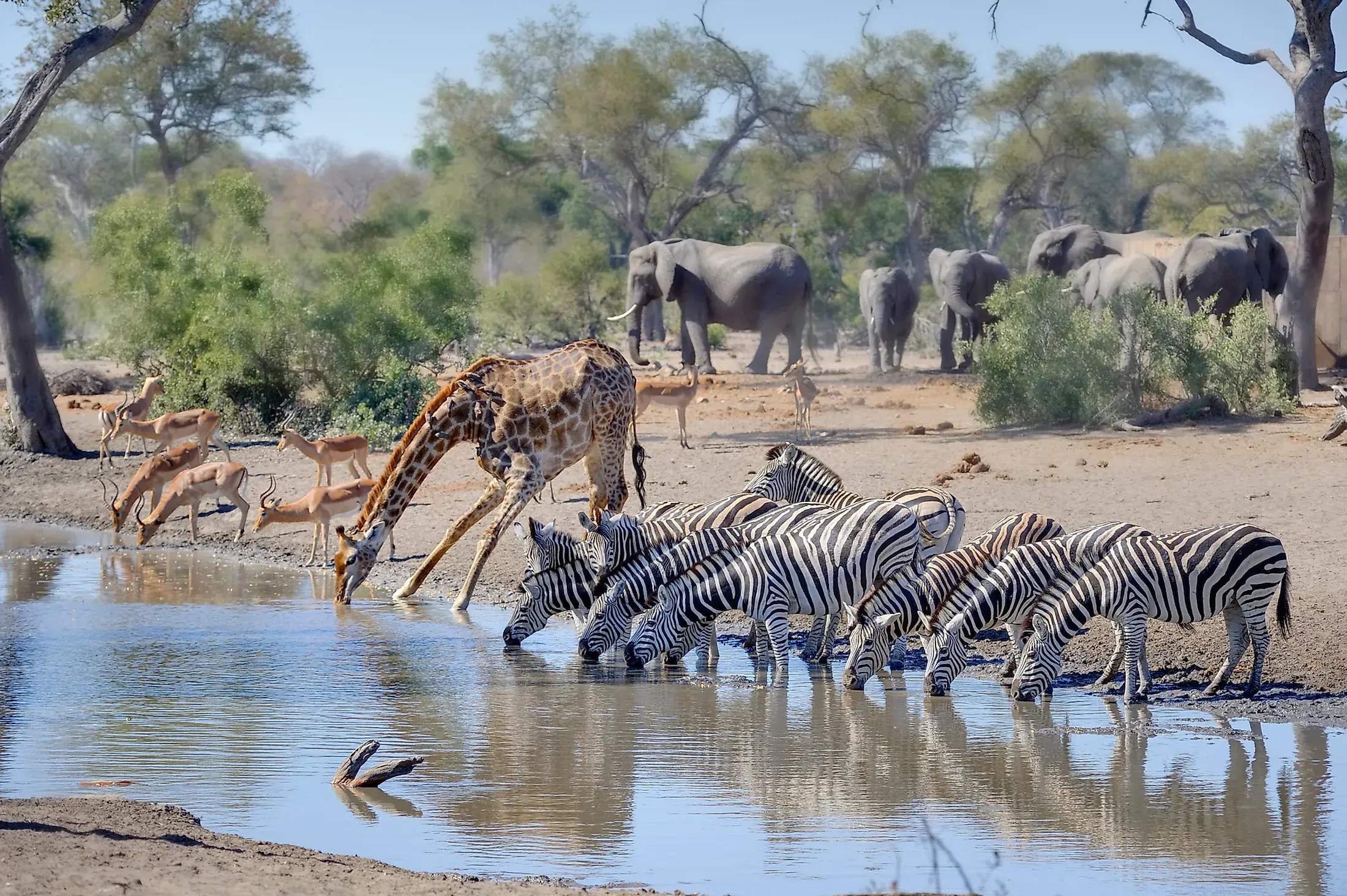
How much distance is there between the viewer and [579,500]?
15828 mm

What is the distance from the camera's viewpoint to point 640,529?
10.9 meters

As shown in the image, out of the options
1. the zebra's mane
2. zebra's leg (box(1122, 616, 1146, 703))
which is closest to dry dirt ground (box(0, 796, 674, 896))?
zebra's leg (box(1122, 616, 1146, 703))

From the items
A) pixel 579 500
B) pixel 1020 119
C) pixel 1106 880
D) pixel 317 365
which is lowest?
pixel 1106 880

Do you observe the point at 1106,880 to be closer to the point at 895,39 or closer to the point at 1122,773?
the point at 1122,773

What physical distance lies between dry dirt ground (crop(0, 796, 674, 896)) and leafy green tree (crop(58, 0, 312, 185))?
38.4m

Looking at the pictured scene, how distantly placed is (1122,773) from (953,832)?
136 cm

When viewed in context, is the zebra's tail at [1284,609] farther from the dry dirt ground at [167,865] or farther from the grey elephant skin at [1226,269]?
the grey elephant skin at [1226,269]

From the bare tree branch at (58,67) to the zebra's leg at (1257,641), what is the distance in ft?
50.5

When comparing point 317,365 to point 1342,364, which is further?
point 1342,364

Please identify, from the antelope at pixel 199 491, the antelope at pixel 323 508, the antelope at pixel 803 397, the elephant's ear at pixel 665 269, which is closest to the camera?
the antelope at pixel 323 508

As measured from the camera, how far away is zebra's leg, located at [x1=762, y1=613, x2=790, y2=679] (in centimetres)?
998

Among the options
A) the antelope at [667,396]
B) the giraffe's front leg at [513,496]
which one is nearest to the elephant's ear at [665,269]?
the antelope at [667,396]

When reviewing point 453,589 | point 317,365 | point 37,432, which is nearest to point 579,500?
point 453,589

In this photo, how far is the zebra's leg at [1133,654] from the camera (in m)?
9.31
